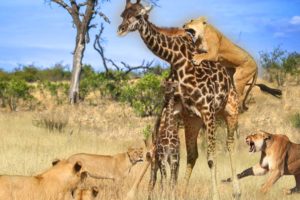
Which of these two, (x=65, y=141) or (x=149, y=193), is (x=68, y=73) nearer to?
(x=65, y=141)

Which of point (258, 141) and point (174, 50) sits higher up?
point (174, 50)

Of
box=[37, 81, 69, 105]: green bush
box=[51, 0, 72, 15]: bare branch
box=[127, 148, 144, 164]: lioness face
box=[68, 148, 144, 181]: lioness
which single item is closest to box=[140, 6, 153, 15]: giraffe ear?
box=[68, 148, 144, 181]: lioness

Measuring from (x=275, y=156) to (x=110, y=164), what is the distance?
292 cm

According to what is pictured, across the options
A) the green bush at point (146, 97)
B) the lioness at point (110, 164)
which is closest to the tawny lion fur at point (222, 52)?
the lioness at point (110, 164)

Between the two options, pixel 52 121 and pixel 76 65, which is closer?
pixel 52 121

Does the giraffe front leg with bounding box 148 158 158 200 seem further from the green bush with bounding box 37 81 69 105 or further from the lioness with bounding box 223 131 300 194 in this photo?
Result: the green bush with bounding box 37 81 69 105

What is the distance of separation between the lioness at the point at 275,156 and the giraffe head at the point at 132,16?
437cm

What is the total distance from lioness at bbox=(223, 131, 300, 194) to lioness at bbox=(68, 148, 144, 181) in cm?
174

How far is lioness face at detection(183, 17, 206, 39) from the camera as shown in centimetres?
879

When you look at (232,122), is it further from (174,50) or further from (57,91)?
(57,91)

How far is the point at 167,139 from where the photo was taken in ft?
33.0

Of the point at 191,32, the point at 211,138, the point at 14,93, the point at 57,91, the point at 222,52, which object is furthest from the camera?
the point at 57,91

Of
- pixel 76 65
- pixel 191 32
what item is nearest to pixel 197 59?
pixel 191 32

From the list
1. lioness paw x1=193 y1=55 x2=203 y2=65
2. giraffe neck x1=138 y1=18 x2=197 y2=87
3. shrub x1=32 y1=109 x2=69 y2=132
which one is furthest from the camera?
shrub x1=32 y1=109 x2=69 y2=132
